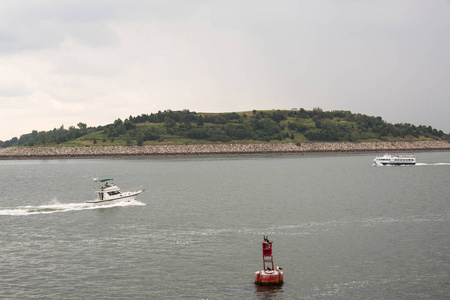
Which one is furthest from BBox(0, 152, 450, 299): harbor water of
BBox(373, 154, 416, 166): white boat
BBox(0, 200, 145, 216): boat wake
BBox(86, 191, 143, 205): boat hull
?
Answer: BBox(373, 154, 416, 166): white boat

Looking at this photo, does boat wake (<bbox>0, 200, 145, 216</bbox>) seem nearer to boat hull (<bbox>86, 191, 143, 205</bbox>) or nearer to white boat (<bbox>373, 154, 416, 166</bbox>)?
boat hull (<bbox>86, 191, 143, 205</bbox>)

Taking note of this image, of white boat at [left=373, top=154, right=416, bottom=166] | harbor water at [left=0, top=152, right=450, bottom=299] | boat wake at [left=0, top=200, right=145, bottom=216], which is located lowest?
harbor water at [left=0, top=152, right=450, bottom=299]

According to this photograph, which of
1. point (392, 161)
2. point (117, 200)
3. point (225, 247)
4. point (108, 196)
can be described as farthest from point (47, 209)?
point (392, 161)

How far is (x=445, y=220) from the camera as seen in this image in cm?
5325

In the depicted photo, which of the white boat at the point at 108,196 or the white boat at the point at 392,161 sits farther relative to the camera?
the white boat at the point at 392,161

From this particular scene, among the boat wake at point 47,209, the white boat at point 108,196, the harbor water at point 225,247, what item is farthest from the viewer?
the white boat at point 108,196

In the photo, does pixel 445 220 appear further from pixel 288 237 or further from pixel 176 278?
pixel 176 278

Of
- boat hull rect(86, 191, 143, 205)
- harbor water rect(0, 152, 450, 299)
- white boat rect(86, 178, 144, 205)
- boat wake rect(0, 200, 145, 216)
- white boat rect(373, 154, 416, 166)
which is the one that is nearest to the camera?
harbor water rect(0, 152, 450, 299)

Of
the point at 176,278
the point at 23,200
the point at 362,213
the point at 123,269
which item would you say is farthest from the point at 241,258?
the point at 23,200

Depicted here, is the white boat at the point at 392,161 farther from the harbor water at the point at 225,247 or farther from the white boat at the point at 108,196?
the white boat at the point at 108,196

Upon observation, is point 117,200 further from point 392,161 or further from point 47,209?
point 392,161

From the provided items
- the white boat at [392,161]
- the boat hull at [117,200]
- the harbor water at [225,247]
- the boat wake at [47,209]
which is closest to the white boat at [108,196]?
the boat hull at [117,200]

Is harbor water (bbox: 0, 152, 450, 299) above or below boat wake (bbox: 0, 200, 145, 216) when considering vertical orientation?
below

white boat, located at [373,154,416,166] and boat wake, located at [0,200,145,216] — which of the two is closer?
boat wake, located at [0,200,145,216]
